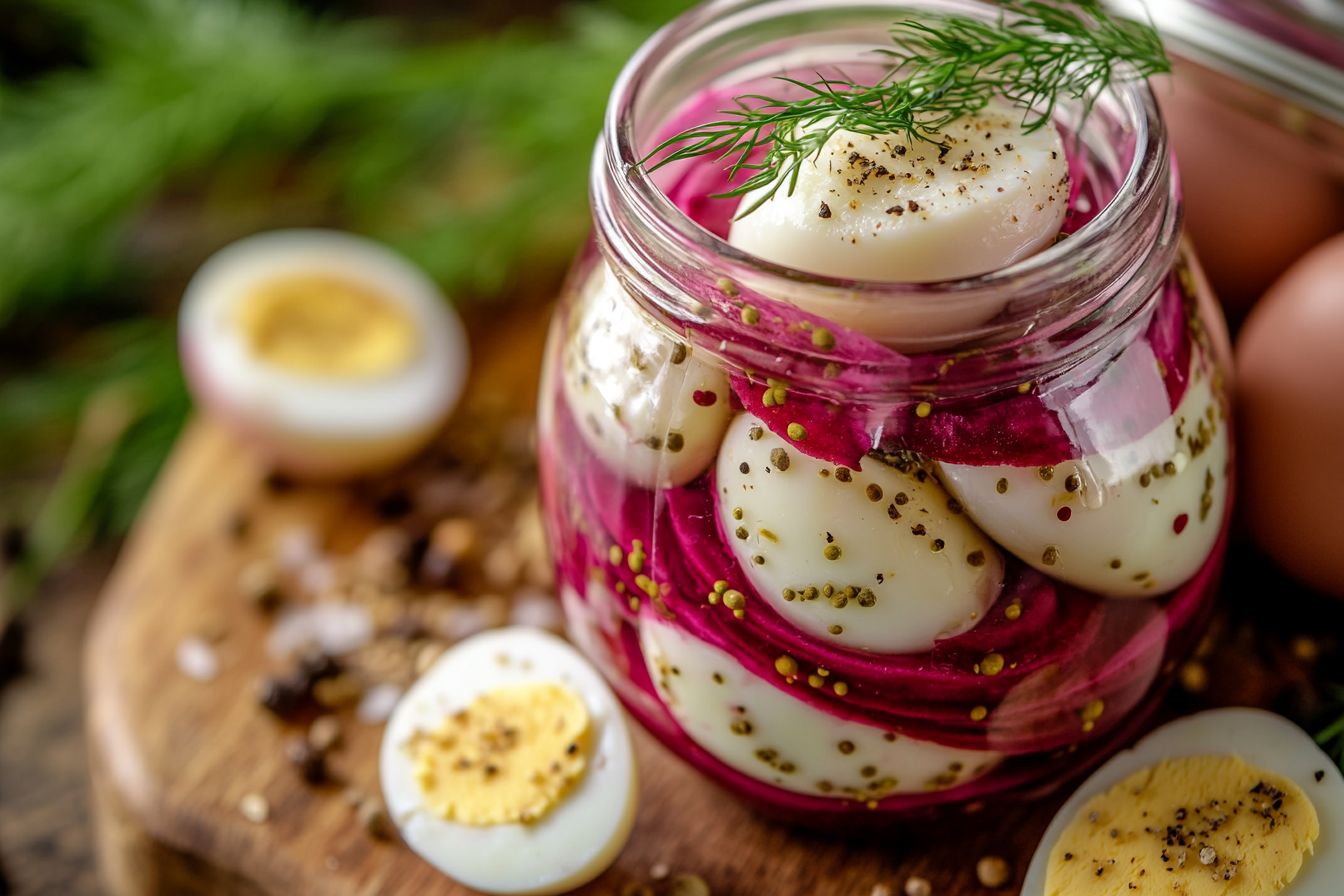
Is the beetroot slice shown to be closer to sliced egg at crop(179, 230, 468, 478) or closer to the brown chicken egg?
the brown chicken egg

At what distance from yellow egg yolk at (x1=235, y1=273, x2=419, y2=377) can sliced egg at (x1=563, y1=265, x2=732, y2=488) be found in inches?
24.5

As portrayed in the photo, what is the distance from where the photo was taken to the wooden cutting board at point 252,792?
1.01 m

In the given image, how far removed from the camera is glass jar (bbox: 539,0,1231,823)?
731 mm

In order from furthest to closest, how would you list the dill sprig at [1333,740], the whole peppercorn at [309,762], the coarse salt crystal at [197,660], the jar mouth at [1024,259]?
the coarse salt crystal at [197,660]
the whole peppercorn at [309,762]
the dill sprig at [1333,740]
the jar mouth at [1024,259]

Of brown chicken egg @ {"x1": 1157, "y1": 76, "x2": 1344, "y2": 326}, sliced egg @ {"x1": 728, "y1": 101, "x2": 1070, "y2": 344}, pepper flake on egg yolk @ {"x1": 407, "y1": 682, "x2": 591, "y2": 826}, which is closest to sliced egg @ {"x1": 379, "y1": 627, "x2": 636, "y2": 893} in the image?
pepper flake on egg yolk @ {"x1": 407, "y1": 682, "x2": 591, "y2": 826}

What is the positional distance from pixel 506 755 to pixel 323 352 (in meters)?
0.64

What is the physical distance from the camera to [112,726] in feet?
3.80

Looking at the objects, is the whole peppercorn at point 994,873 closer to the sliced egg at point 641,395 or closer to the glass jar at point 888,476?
the glass jar at point 888,476

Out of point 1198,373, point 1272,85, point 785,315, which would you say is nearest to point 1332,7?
point 1272,85

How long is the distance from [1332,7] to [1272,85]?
0.24 ft

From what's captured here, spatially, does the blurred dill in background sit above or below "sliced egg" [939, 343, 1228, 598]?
below

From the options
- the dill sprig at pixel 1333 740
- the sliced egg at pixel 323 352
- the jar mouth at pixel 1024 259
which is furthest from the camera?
the sliced egg at pixel 323 352

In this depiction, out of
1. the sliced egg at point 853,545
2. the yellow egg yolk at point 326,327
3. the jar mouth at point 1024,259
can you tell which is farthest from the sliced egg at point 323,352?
the sliced egg at point 853,545

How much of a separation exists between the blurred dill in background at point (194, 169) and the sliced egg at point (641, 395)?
726mm
